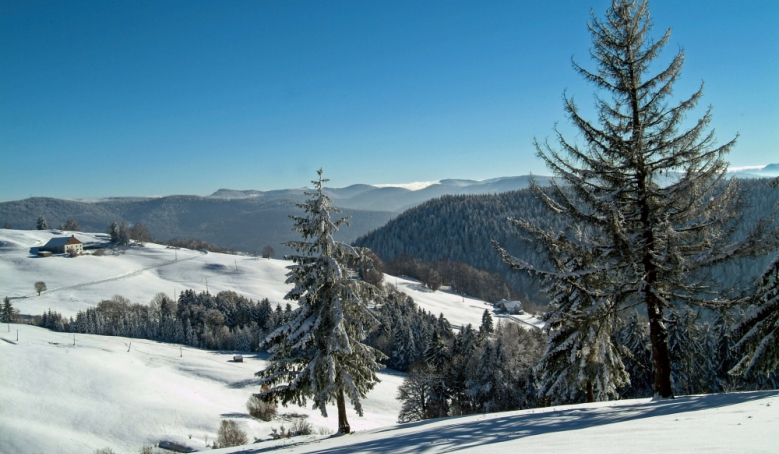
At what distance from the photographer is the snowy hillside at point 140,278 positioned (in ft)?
294

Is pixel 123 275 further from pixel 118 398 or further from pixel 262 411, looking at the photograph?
pixel 262 411

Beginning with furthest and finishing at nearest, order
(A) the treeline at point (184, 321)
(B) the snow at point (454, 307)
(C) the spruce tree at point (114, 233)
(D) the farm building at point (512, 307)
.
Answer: (C) the spruce tree at point (114, 233), (D) the farm building at point (512, 307), (B) the snow at point (454, 307), (A) the treeline at point (184, 321)

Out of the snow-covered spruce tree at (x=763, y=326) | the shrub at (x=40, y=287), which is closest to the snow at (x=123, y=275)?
the shrub at (x=40, y=287)

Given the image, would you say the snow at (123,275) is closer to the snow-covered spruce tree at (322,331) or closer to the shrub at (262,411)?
the shrub at (262,411)

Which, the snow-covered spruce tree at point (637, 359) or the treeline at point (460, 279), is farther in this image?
the treeline at point (460, 279)

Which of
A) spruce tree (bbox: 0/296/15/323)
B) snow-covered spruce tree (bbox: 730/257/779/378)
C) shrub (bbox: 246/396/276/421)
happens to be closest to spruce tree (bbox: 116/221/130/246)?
→ spruce tree (bbox: 0/296/15/323)

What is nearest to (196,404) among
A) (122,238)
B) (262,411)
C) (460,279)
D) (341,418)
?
(262,411)

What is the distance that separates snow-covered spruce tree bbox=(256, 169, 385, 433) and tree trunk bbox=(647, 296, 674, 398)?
26.4ft

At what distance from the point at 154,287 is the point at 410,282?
231 feet

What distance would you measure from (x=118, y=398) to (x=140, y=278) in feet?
262

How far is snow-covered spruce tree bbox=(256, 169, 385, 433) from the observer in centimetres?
1389

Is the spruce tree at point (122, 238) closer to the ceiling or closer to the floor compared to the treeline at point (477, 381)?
closer to the ceiling

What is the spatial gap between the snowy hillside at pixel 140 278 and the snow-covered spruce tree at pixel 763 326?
7724 centimetres

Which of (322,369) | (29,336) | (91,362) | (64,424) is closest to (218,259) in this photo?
(29,336)
